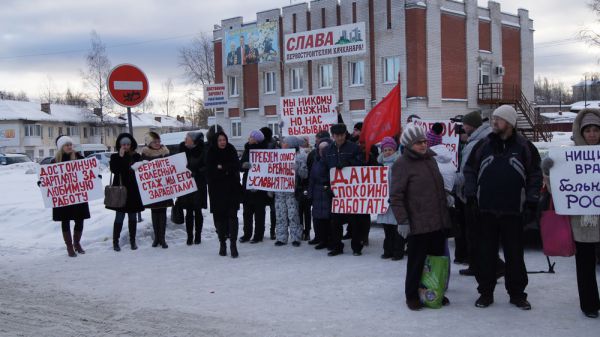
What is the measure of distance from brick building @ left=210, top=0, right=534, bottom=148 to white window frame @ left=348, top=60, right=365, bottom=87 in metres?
0.06

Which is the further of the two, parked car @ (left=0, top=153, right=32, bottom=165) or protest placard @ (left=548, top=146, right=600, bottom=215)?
parked car @ (left=0, top=153, right=32, bottom=165)

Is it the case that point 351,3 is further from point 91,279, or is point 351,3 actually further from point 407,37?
point 91,279

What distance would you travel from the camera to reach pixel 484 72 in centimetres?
3962

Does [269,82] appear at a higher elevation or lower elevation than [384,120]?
higher

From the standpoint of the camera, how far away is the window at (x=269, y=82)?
42.6 m

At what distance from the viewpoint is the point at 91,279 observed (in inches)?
330

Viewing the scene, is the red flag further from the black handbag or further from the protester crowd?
the black handbag

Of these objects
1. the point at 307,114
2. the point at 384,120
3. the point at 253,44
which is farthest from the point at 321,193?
the point at 253,44

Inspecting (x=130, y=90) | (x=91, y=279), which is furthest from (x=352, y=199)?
(x=130, y=90)

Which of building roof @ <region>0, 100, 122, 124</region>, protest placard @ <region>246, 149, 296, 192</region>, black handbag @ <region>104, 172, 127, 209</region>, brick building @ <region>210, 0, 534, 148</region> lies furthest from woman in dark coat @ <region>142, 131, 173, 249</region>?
building roof @ <region>0, 100, 122, 124</region>

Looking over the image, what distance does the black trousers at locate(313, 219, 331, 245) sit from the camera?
10273mm

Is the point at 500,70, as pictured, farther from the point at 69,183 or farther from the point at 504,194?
the point at 504,194

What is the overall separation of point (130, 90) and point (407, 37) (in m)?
26.3

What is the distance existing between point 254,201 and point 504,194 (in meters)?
5.80
